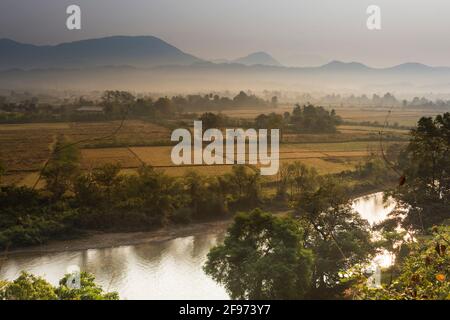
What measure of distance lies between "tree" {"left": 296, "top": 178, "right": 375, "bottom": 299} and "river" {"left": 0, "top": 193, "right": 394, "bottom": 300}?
45 cm

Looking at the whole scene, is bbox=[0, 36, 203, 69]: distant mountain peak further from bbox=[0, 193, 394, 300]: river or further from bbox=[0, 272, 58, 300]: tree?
bbox=[0, 272, 58, 300]: tree

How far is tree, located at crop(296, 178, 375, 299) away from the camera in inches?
269

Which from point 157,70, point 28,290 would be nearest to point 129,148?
point 157,70

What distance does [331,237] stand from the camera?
7.23 metres

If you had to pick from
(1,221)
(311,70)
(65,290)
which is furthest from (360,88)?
(65,290)

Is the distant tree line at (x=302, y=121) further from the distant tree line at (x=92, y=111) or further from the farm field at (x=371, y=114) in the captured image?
the distant tree line at (x=92, y=111)

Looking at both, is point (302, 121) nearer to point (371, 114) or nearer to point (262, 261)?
point (371, 114)

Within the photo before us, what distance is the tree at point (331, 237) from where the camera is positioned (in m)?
6.84

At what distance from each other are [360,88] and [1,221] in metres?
18.3

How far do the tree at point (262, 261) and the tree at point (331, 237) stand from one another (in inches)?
17.6

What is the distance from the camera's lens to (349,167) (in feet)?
46.9

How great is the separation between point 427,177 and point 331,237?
3148 mm
